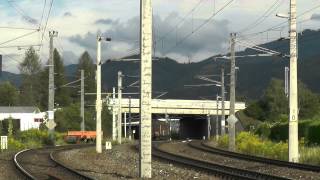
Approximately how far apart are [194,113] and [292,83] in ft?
287

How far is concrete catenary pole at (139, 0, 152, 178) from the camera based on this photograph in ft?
71.0

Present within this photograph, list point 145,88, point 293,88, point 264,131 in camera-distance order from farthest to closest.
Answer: point 264,131 → point 293,88 → point 145,88

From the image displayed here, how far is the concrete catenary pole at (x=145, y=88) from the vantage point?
852 inches

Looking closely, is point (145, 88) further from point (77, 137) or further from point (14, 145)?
point (77, 137)

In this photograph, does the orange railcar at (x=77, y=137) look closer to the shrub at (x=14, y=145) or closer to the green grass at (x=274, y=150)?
the shrub at (x=14, y=145)

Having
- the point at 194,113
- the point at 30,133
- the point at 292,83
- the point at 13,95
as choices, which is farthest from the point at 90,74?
the point at 292,83

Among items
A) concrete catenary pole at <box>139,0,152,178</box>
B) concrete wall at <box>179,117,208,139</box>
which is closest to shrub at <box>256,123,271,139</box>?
concrete catenary pole at <box>139,0,152,178</box>

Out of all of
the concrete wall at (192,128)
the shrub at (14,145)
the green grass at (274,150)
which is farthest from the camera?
the concrete wall at (192,128)

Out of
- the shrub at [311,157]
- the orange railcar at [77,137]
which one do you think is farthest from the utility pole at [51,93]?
the shrub at [311,157]

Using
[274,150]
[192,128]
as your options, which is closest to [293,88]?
[274,150]

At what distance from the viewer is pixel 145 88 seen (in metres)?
21.7

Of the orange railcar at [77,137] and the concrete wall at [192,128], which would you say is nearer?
the orange railcar at [77,137]

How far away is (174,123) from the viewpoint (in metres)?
178

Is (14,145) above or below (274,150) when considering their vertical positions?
below
